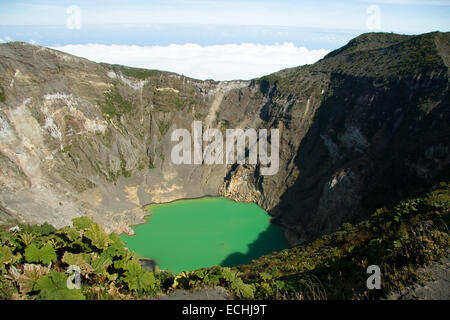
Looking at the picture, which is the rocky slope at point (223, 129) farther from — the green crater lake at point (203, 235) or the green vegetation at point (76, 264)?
the green vegetation at point (76, 264)

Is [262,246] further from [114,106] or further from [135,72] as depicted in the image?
[135,72]

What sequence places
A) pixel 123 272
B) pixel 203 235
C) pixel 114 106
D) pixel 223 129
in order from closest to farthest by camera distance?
pixel 123 272 → pixel 203 235 → pixel 114 106 → pixel 223 129

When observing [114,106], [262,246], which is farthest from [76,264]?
[114,106]

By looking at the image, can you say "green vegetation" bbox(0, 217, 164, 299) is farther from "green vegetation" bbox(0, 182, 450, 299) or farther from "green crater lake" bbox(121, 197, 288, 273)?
"green crater lake" bbox(121, 197, 288, 273)

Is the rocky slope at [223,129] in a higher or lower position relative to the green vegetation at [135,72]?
lower

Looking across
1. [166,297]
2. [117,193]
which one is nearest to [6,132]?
[117,193]

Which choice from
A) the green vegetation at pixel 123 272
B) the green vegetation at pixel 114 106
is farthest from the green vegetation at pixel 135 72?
the green vegetation at pixel 123 272
